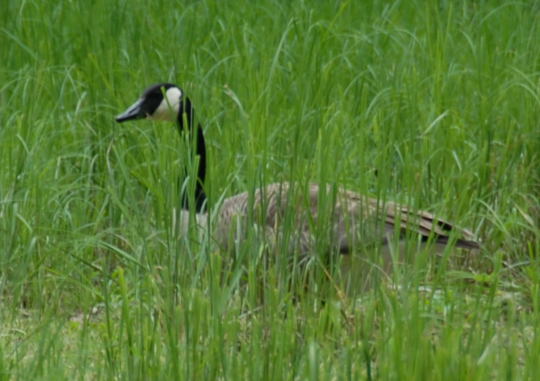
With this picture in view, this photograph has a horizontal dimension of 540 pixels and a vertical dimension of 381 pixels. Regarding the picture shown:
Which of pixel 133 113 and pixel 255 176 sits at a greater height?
pixel 255 176

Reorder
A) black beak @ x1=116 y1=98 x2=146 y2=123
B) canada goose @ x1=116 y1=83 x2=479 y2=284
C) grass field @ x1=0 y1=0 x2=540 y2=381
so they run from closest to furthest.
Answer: grass field @ x1=0 y1=0 x2=540 y2=381, canada goose @ x1=116 y1=83 x2=479 y2=284, black beak @ x1=116 y1=98 x2=146 y2=123

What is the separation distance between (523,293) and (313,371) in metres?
1.84

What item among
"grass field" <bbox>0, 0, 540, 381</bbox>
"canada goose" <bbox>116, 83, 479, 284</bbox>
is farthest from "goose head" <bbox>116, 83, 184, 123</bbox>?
"grass field" <bbox>0, 0, 540, 381</bbox>

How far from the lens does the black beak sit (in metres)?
6.07

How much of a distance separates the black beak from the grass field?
0.12m

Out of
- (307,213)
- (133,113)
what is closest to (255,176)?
(307,213)

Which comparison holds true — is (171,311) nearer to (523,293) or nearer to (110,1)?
(523,293)

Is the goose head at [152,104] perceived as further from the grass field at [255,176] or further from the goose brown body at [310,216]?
the grass field at [255,176]

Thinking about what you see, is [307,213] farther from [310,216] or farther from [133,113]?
[133,113]

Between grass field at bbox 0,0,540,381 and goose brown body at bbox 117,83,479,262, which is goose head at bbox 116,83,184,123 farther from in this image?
grass field at bbox 0,0,540,381

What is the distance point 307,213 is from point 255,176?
0.30 metres

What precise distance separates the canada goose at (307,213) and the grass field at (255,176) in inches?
3.5

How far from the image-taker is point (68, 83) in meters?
6.80

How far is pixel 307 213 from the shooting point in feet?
14.2
